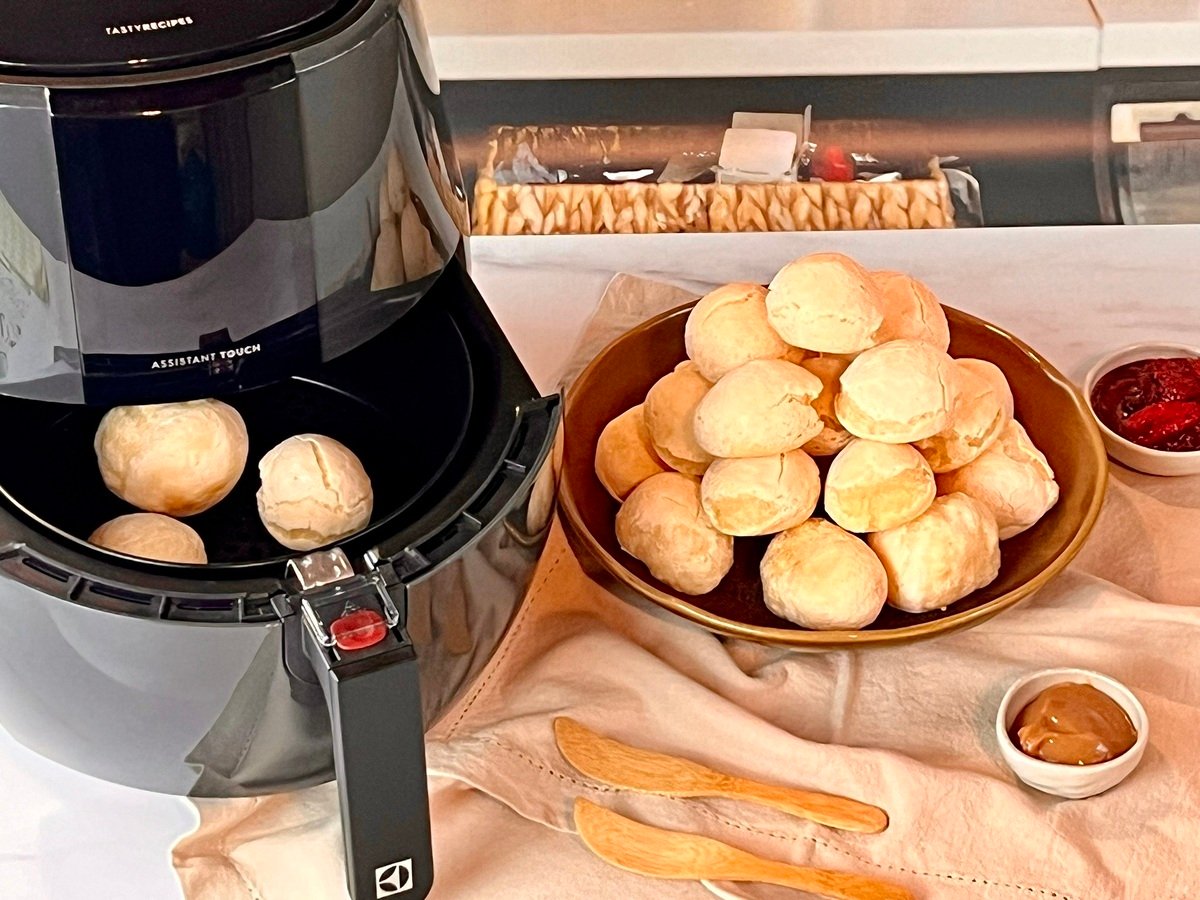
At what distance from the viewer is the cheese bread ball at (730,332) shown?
881 mm

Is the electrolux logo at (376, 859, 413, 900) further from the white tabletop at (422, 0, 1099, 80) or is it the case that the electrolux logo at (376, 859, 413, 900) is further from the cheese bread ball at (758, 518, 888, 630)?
the white tabletop at (422, 0, 1099, 80)

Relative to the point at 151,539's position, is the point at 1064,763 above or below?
below

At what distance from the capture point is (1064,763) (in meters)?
0.79

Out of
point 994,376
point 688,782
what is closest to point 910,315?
point 994,376

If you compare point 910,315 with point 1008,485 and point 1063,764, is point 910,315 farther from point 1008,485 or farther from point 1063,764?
point 1063,764

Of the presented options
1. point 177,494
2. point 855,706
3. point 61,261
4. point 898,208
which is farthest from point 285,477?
point 898,208

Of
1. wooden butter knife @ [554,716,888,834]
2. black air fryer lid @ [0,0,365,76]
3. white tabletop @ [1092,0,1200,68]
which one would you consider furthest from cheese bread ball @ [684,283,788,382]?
white tabletop @ [1092,0,1200,68]

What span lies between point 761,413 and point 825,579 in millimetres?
97

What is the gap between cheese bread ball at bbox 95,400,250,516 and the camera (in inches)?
29.8

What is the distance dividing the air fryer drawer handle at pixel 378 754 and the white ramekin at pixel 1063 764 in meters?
0.32

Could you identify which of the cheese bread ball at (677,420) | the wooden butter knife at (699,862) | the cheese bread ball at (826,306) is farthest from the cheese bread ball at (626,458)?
the wooden butter knife at (699,862)

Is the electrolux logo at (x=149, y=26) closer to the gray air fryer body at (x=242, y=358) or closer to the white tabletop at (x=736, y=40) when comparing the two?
the gray air fryer body at (x=242, y=358)

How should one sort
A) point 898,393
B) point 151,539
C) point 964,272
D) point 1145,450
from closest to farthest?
1. point 151,539
2. point 898,393
3. point 1145,450
4. point 964,272

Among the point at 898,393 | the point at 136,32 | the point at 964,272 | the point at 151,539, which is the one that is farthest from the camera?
the point at 964,272
